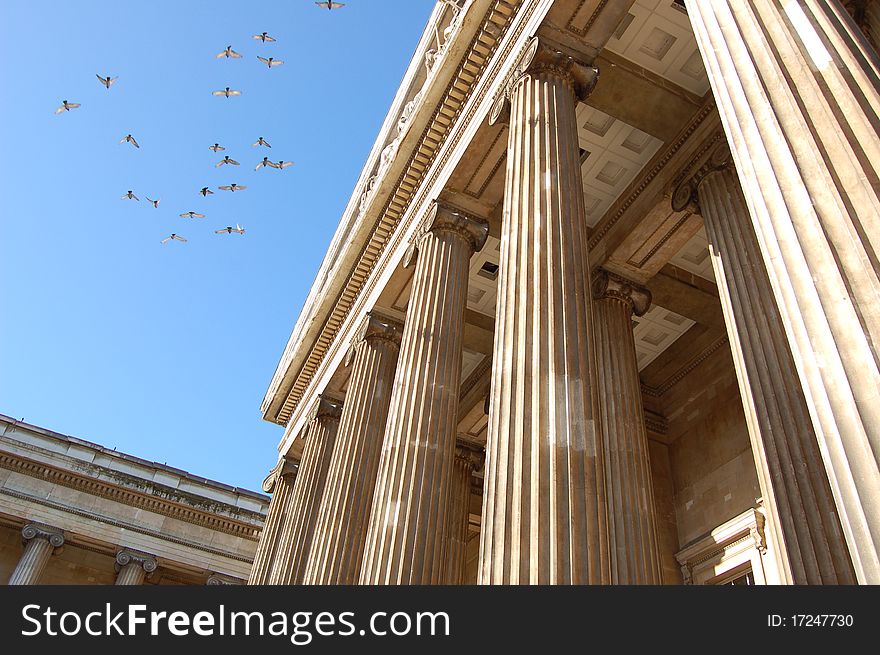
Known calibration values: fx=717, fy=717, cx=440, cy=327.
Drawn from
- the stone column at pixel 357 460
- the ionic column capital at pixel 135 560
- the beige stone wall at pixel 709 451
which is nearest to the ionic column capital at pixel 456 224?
the stone column at pixel 357 460

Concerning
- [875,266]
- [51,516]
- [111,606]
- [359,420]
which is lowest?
[111,606]

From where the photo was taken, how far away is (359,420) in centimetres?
1800

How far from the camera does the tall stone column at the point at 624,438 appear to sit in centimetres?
1191

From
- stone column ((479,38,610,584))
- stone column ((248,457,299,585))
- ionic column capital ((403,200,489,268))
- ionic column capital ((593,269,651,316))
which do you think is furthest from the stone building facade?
stone column ((479,38,610,584))

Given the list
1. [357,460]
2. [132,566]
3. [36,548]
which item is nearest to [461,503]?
[357,460]

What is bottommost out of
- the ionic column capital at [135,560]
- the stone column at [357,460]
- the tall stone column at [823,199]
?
the tall stone column at [823,199]

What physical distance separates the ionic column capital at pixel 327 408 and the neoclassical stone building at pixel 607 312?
10 centimetres

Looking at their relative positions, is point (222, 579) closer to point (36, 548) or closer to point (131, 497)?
point (131, 497)

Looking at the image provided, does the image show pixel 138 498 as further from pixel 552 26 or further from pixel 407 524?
pixel 552 26

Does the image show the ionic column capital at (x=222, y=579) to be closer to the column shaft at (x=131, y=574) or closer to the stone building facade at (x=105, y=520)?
the stone building facade at (x=105, y=520)

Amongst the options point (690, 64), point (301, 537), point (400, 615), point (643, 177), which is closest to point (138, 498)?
point (301, 537)

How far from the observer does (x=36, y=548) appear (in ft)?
102

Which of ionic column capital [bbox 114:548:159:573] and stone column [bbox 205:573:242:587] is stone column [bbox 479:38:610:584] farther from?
ionic column capital [bbox 114:548:159:573]

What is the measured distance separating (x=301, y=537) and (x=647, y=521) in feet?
36.6
